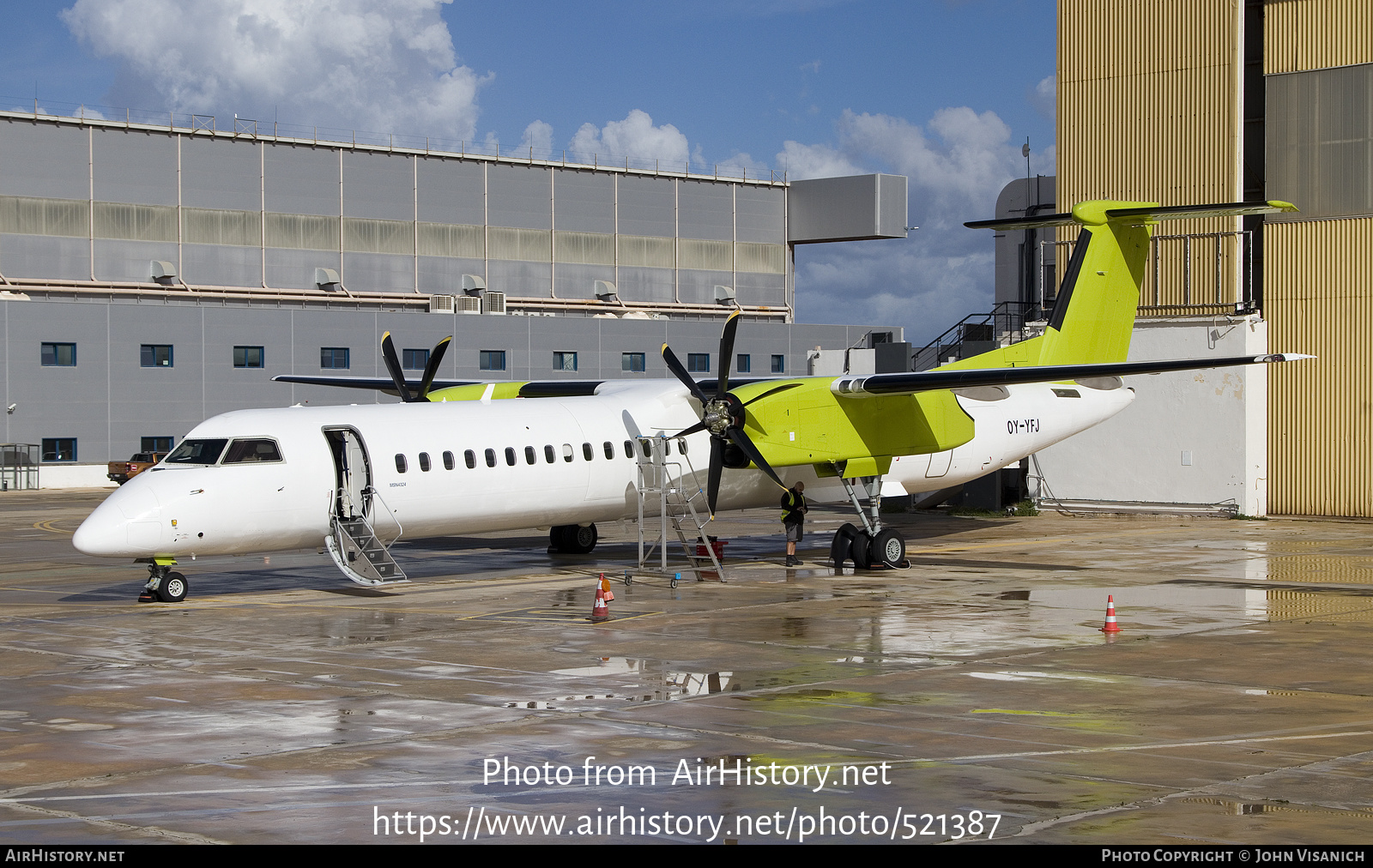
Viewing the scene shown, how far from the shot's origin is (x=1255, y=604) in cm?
1950

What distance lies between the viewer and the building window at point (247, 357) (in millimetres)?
61750

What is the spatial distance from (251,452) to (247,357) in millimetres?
43572

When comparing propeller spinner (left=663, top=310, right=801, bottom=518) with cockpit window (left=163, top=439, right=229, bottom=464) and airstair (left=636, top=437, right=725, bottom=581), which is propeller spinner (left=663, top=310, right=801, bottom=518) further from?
cockpit window (left=163, top=439, right=229, bottom=464)

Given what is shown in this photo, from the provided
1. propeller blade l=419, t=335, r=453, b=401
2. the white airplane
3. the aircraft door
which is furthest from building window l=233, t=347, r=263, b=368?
the aircraft door

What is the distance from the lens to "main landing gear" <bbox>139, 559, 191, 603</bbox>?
20594mm

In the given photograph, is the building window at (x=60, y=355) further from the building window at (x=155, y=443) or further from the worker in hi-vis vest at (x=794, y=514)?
the worker in hi-vis vest at (x=794, y=514)

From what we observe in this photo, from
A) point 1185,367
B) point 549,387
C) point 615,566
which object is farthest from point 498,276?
point 1185,367

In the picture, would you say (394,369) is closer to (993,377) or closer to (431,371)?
(431,371)

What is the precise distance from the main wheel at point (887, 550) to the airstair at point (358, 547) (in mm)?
8648

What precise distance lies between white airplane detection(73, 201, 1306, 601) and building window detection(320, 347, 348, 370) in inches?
1355

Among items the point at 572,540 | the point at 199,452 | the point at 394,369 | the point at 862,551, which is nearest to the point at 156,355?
→ the point at 394,369

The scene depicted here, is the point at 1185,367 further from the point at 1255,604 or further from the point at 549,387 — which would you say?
the point at 549,387

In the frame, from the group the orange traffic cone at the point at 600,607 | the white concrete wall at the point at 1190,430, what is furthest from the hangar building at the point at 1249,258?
the orange traffic cone at the point at 600,607

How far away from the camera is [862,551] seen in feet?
82.2
